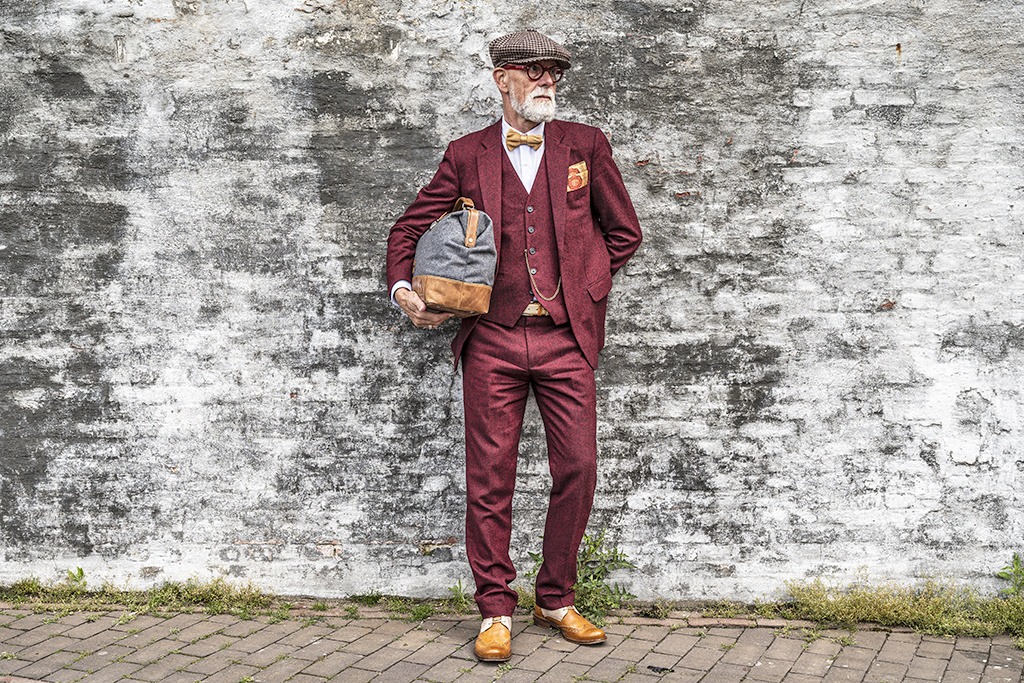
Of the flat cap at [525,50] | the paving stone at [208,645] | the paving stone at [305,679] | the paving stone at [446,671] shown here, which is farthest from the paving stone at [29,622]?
the flat cap at [525,50]

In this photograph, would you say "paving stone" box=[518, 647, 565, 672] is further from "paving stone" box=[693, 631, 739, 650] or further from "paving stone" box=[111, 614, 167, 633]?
"paving stone" box=[111, 614, 167, 633]

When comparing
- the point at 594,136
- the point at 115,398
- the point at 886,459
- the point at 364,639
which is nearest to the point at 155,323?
the point at 115,398

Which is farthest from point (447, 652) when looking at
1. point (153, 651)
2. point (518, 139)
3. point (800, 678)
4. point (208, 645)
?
point (518, 139)

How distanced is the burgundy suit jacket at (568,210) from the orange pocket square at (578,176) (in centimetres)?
2

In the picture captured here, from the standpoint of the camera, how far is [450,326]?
4.02 metres

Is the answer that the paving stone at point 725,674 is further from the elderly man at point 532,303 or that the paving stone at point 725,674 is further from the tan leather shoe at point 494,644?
the tan leather shoe at point 494,644

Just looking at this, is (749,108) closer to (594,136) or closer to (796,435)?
(594,136)

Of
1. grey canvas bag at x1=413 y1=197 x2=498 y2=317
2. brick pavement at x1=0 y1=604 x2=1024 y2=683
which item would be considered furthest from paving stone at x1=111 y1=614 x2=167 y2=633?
grey canvas bag at x1=413 y1=197 x2=498 y2=317

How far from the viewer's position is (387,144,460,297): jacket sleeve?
3.62m

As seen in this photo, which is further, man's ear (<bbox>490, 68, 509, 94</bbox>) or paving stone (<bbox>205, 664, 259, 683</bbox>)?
man's ear (<bbox>490, 68, 509, 94</bbox>)

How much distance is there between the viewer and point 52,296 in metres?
4.12

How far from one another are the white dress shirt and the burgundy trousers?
0.50 metres

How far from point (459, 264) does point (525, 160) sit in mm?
561

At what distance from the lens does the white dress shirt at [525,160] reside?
357cm
